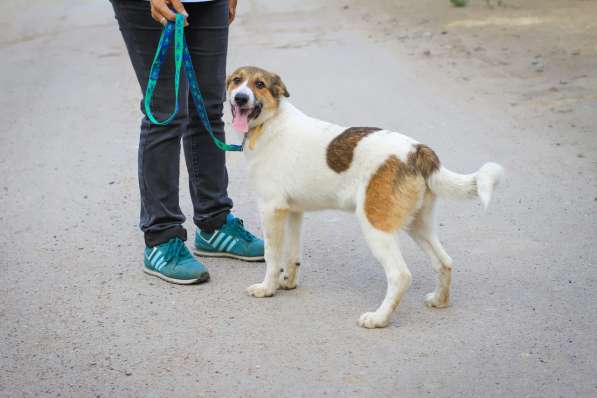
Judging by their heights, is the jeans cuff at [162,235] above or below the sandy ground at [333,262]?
above

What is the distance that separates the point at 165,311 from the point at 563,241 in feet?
8.04

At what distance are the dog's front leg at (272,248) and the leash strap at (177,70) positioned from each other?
0.42 m

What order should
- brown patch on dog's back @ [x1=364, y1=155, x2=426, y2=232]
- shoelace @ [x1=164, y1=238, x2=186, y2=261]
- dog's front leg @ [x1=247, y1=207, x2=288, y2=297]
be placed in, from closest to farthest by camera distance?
brown patch on dog's back @ [x1=364, y1=155, x2=426, y2=232] < dog's front leg @ [x1=247, y1=207, x2=288, y2=297] < shoelace @ [x1=164, y1=238, x2=186, y2=261]

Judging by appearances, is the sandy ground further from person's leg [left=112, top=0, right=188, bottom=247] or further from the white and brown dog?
person's leg [left=112, top=0, right=188, bottom=247]

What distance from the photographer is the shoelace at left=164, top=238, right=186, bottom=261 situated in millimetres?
4742

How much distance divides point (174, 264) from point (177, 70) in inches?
42.4

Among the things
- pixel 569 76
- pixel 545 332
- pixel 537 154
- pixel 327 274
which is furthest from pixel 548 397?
pixel 569 76

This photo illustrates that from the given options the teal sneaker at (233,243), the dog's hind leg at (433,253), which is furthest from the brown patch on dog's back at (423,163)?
the teal sneaker at (233,243)

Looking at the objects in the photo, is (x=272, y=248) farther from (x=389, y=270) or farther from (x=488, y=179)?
(x=488, y=179)

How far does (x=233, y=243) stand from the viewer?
5.04 m

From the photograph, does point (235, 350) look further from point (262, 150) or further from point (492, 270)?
point (492, 270)

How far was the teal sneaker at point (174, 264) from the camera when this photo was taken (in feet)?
15.4

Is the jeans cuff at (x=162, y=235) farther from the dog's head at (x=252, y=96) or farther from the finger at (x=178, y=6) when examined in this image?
the finger at (x=178, y=6)

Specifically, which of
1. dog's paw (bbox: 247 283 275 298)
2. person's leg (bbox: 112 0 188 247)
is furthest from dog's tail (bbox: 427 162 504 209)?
person's leg (bbox: 112 0 188 247)
